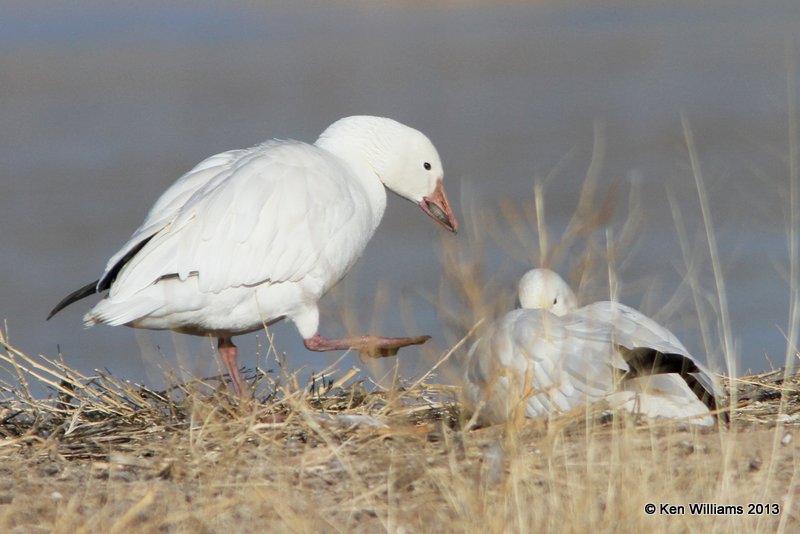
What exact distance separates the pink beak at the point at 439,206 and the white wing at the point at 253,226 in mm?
749

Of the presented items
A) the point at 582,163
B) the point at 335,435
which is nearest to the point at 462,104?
the point at 582,163

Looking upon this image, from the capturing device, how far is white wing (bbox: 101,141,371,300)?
578 cm

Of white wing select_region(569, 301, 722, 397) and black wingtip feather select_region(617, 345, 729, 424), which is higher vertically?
white wing select_region(569, 301, 722, 397)

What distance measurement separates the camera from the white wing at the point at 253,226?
578 cm

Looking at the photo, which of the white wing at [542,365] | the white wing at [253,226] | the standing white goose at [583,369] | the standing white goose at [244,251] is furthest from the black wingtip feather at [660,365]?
the white wing at [253,226]

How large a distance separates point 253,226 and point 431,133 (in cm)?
909

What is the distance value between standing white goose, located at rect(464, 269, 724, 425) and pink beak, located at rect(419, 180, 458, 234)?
1.81 meters

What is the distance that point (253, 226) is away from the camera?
19.4 ft

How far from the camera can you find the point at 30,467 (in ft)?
16.1

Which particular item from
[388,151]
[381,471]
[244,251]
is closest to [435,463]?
[381,471]

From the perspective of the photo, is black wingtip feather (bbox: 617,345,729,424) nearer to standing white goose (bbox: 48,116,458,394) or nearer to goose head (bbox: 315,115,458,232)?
standing white goose (bbox: 48,116,458,394)

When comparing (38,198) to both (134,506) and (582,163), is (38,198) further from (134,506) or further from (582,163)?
(134,506)

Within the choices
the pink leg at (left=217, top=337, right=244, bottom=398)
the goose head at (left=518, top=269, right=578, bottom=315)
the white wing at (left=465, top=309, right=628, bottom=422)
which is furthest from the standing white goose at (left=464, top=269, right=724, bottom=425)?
the pink leg at (left=217, top=337, right=244, bottom=398)

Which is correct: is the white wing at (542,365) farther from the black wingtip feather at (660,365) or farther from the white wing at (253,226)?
the white wing at (253,226)
